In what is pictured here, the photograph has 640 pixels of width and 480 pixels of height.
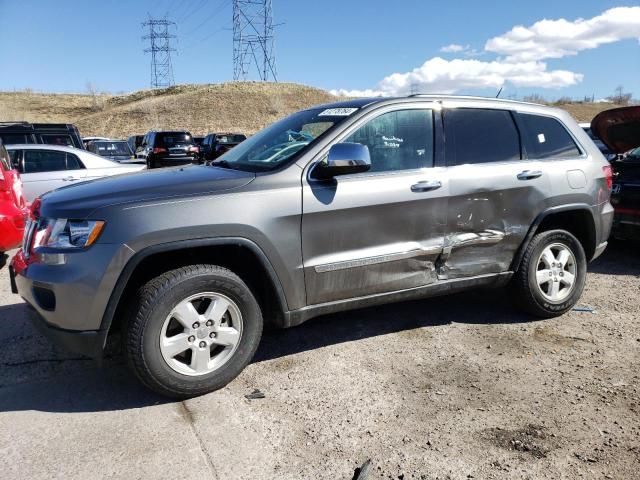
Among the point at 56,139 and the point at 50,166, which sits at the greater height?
the point at 56,139

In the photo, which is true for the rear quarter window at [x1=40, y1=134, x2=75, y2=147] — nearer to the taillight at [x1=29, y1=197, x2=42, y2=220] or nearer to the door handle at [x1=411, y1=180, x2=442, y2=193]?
the taillight at [x1=29, y1=197, x2=42, y2=220]

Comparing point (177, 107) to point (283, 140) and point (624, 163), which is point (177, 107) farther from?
point (283, 140)

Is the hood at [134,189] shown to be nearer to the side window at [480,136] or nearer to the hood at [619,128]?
the side window at [480,136]

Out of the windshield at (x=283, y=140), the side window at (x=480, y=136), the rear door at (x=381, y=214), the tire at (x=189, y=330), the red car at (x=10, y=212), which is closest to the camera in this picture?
the tire at (x=189, y=330)

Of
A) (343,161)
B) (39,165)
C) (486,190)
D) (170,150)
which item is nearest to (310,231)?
(343,161)

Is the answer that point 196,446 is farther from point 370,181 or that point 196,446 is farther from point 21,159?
point 21,159

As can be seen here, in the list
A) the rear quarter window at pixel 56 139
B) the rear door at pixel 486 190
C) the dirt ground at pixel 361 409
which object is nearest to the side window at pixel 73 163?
the rear quarter window at pixel 56 139

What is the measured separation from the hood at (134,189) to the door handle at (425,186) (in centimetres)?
118

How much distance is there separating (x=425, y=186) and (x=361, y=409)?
1628 millimetres

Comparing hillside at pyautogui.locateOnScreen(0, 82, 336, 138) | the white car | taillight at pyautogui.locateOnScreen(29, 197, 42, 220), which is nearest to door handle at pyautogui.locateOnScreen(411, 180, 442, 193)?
taillight at pyautogui.locateOnScreen(29, 197, 42, 220)

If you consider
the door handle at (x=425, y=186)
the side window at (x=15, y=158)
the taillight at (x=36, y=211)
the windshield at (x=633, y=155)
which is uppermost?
the side window at (x=15, y=158)

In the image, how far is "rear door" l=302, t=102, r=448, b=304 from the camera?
340cm

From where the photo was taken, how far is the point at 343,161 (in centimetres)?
331

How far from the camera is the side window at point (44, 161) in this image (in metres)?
8.52
